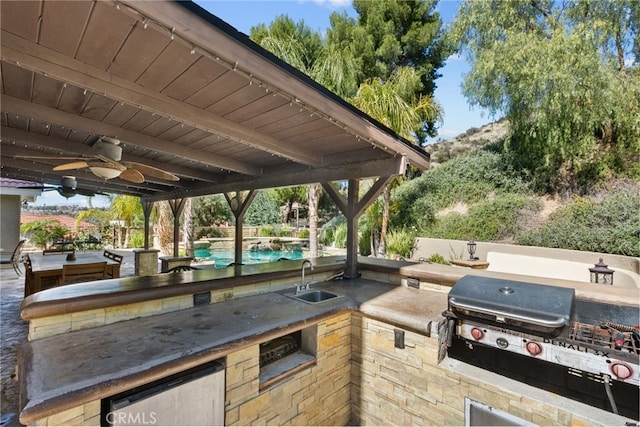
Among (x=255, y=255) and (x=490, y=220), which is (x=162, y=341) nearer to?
(x=490, y=220)

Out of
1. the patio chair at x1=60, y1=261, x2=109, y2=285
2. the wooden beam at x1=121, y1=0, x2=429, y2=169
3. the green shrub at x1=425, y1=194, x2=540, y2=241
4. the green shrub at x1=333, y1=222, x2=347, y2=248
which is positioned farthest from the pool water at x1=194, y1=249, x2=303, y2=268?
the wooden beam at x1=121, y1=0, x2=429, y2=169

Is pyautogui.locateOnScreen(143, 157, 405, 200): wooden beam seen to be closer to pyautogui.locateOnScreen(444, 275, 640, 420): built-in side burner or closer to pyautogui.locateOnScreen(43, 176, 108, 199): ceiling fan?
pyautogui.locateOnScreen(444, 275, 640, 420): built-in side burner

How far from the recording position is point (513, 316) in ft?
6.79

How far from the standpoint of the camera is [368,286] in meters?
4.00

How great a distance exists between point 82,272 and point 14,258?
5.39 meters

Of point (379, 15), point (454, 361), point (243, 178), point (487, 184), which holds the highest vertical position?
point (379, 15)

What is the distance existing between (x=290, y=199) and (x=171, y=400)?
20.8 meters

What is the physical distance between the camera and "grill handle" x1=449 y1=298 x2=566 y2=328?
6.28 feet

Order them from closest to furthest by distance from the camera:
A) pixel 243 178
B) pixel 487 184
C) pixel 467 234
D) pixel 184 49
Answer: pixel 184 49 → pixel 243 178 → pixel 467 234 → pixel 487 184

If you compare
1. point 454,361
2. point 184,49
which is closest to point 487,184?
point 454,361

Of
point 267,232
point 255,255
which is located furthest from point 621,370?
point 267,232

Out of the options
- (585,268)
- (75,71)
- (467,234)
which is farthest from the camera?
(467,234)

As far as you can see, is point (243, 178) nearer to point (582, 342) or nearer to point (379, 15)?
point (582, 342)

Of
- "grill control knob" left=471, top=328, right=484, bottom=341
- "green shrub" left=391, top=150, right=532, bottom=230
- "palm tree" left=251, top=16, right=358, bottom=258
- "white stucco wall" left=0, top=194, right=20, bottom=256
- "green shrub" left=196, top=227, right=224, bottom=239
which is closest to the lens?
"grill control knob" left=471, top=328, right=484, bottom=341
